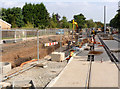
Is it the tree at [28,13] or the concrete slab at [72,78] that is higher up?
the tree at [28,13]

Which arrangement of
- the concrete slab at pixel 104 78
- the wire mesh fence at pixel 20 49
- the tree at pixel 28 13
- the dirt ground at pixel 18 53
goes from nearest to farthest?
the concrete slab at pixel 104 78 < the dirt ground at pixel 18 53 < the wire mesh fence at pixel 20 49 < the tree at pixel 28 13

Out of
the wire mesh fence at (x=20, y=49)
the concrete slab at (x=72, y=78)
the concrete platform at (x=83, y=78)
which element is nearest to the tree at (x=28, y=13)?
the wire mesh fence at (x=20, y=49)

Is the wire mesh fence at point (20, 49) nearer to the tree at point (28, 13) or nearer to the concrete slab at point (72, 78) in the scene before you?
the concrete slab at point (72, 78)

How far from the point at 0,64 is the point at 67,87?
5.44 meters

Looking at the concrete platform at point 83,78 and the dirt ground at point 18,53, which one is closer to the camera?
the concrete platform at point 83,78

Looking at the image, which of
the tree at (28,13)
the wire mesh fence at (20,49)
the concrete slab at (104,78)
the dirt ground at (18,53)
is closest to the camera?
the concrete slab at (104,78)

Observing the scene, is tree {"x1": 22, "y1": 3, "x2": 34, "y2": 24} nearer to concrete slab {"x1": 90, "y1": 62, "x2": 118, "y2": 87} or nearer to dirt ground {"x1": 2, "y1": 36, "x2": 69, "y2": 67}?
dirt ground {"x1": 2, "y1": 36, "x2": 69, "y2": 67}

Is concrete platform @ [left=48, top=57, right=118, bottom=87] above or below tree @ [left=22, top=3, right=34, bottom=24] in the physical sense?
below

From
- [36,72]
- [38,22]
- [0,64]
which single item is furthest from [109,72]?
[38,22]

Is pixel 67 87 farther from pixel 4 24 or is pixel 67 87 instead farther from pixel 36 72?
pixel 4 24

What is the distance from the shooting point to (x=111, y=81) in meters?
6.41

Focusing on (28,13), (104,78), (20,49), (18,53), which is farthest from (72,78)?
(28,13)

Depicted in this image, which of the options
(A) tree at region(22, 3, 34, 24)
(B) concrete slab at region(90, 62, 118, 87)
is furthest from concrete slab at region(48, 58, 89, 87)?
(A) tree at region(22, 3, 34, 24)

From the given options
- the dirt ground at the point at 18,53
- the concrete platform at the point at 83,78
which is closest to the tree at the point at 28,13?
the dirt ground at the point at 18,53
